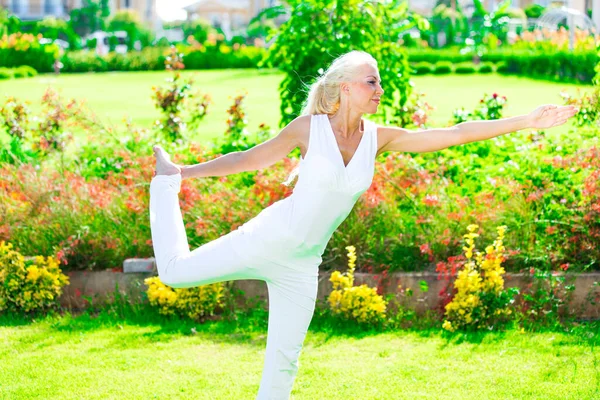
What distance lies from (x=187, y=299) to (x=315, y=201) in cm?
240

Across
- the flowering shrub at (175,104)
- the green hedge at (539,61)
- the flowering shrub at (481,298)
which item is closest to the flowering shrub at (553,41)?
the green hedge at (539,61)

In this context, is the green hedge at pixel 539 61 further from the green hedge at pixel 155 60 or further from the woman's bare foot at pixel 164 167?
the woman's bare foot at pixel 164 167

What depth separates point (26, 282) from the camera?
19.8ft

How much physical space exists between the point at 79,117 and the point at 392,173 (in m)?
2.93

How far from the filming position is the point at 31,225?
21.6 ft

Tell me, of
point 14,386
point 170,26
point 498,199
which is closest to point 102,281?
A: point 14,386

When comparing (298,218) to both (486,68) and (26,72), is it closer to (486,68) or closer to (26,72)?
(486,68)

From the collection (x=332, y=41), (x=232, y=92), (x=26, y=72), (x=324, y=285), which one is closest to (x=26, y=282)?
(x=324, y=285)

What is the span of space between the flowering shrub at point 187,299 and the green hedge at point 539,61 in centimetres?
1586

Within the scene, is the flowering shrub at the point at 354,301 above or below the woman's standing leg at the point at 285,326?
below

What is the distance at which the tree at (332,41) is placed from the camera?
29.3 ft

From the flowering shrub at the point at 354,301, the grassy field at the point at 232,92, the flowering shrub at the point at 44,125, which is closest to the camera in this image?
the flowering shrub at the point at 354,301

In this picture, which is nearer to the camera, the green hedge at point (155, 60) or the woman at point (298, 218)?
the woman at point (298, 218)

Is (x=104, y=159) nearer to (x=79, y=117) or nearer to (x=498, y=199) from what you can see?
(x=79, y=117)
